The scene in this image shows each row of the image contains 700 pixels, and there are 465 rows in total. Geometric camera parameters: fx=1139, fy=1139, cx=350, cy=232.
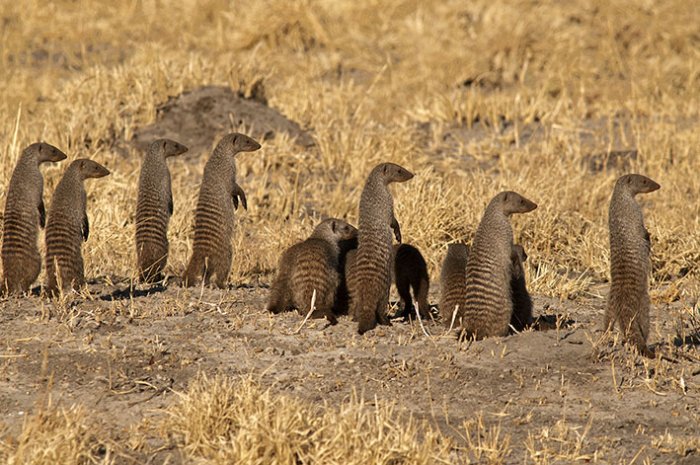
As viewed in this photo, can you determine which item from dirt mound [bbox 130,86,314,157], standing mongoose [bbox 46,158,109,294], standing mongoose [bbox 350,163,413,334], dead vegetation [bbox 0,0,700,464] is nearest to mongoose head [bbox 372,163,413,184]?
standing mongoose [bbox 350,163,413,334]

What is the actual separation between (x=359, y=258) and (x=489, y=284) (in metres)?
0.80

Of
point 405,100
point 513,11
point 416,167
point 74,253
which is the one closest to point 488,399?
point 74,253

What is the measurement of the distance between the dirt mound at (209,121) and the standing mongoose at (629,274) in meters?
4.85

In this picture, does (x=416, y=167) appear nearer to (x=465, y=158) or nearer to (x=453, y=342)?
(x=465, y=158)

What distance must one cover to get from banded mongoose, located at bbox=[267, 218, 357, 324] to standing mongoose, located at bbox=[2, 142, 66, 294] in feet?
4.97

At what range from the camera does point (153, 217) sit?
7512mm

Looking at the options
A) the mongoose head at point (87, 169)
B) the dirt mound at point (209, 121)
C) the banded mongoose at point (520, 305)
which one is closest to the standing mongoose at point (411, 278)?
the banded mongoose at point (520, 305)

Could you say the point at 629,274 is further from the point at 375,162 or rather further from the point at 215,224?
the point at 375,162

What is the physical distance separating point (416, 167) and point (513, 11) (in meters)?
5.16

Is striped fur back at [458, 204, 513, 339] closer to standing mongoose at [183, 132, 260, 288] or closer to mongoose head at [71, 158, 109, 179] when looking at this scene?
standing mongoose at [183, 132, 260, 288]

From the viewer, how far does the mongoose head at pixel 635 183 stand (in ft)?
21.4

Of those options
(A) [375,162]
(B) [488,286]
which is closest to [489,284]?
(B) [488,286]

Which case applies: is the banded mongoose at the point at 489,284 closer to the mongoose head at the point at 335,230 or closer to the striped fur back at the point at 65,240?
the mongoose head at the point at 335,230

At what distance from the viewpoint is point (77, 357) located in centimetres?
594
